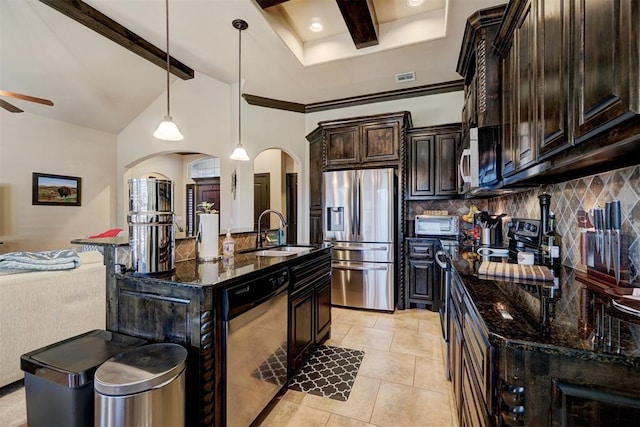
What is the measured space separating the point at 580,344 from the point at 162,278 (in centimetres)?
173

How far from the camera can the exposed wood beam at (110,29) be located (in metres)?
3.07

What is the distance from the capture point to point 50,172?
14.8 feet

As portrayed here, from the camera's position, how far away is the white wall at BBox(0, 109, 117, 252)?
4.09 m

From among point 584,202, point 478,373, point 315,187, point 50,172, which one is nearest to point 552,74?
point 584,202

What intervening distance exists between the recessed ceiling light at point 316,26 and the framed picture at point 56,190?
4.53 metres

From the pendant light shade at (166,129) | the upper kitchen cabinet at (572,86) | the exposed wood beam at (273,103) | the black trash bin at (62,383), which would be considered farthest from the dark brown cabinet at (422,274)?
the black trash bin at (62,383)

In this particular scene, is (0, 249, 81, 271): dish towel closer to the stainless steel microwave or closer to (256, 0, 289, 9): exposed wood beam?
(256, 0, 289, 9): exposed wood beam

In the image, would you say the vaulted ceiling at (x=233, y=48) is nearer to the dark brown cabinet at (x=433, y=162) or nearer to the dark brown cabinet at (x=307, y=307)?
the dark brown cabinet at (x=433, y=162)

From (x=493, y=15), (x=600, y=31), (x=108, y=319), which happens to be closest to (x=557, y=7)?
(x=600, y=31)

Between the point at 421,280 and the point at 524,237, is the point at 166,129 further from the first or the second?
the point at 421,280

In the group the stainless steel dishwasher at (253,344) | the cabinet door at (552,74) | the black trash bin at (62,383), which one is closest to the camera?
the cabinet door at (552,74)

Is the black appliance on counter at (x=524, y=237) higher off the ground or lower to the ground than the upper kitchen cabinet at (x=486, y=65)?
lower

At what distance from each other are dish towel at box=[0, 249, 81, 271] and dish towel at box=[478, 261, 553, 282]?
10.0 feet

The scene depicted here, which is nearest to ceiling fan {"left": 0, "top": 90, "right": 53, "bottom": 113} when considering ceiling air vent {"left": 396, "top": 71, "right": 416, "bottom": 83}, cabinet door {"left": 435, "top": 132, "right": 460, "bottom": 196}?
ceiling air vent {"left": 396, "top": 71, "right": 416, "bottom": 83}
